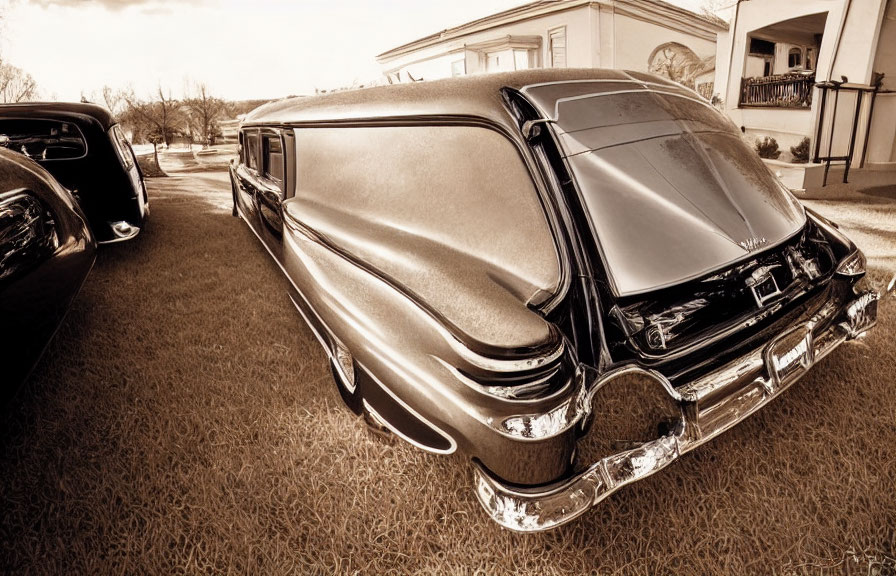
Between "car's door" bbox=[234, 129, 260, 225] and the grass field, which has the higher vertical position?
"car's door" bbox=[234, 129, 260, 225]

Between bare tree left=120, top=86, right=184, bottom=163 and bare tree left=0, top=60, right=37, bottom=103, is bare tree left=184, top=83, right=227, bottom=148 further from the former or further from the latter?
bare tree left=0, top=60, right=37, bottom=103

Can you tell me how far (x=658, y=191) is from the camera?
152 cm

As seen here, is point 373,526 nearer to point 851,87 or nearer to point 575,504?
point 575,504

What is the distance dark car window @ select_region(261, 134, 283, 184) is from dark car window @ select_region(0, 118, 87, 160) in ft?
6.64

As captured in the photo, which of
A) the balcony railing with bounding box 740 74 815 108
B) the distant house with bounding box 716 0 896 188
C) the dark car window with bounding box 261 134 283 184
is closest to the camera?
the dark car window with bounding box 261 134 283 184

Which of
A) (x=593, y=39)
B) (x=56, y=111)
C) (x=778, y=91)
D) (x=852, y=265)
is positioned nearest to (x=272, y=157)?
(x=56, y=111)

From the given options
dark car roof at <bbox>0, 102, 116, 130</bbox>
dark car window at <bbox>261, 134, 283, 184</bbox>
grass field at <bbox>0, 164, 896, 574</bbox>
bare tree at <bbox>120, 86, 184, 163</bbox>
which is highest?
bare tree at <bbox>120, 86, 184, 163</bbox>

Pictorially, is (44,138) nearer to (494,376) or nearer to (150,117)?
(494,376)

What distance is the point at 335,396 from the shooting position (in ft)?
7.59

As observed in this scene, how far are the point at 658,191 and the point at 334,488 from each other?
1.55 meters

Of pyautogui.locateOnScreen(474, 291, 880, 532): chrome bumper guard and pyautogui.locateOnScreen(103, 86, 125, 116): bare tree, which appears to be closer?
pyautogui.locateOnScreen(474, 291, 880, 532): chrome bumper guard

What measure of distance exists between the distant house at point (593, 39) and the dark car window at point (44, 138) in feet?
27.8

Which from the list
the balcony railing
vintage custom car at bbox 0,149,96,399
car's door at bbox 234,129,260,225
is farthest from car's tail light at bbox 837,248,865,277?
the balcony railing

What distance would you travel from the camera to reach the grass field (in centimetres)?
151
